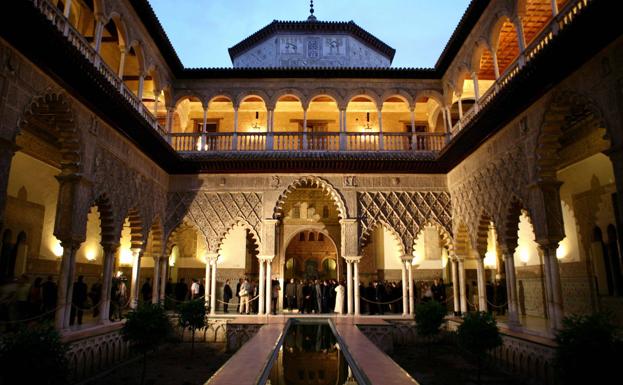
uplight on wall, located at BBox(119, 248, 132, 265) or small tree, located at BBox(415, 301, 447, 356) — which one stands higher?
uplight on wall, located at BBox(119, 248, 132, 265)

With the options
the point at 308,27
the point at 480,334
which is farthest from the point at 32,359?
the point at 308,27

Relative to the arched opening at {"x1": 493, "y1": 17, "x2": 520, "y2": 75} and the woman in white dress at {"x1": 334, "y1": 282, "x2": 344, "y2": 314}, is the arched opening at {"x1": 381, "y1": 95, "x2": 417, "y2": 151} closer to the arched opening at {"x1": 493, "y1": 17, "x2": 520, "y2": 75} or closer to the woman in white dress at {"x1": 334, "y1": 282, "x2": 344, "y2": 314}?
the arched opening at {"x1": 493, "y1": 17, "x2": 520, "y2": 75}

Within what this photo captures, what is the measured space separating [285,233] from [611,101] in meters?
11.4

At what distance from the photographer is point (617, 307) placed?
9469 mm

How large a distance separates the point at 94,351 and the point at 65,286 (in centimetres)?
129

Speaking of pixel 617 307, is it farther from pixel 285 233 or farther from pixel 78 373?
pixel 78 373

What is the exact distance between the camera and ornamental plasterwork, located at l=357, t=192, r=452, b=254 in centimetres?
1253

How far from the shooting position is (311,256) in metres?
17.6

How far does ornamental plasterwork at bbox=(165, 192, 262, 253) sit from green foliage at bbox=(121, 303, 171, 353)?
5269mm

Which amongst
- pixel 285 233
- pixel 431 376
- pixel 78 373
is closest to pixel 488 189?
pixel 431 376

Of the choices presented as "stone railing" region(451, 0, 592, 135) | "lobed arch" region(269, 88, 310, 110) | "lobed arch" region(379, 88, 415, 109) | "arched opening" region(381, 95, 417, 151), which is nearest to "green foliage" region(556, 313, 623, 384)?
"stone railing" region(451, 0, 592, 135)

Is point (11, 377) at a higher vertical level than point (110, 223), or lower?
lower

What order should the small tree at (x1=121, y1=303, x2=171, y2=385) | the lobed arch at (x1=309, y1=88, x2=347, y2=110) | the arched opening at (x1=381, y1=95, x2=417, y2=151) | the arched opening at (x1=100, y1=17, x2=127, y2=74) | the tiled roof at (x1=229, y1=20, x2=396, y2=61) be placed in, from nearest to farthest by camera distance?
1. the small tree at (x1=121, y1=303, x2=171, y2=385)
2. the arched opening at (x1=100, y1=17, x2=127, y2=74)
3. the lobed arch at (x1=309, y1=88, x2=347, y2=110)
4. the arched opening at (x1=381, y1=95, x2=417, y2=151)
5. the tiled roof at (x1=229, y1=20, x2=396, y2=61)

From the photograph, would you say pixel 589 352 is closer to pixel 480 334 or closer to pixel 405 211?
pixel 480 334
